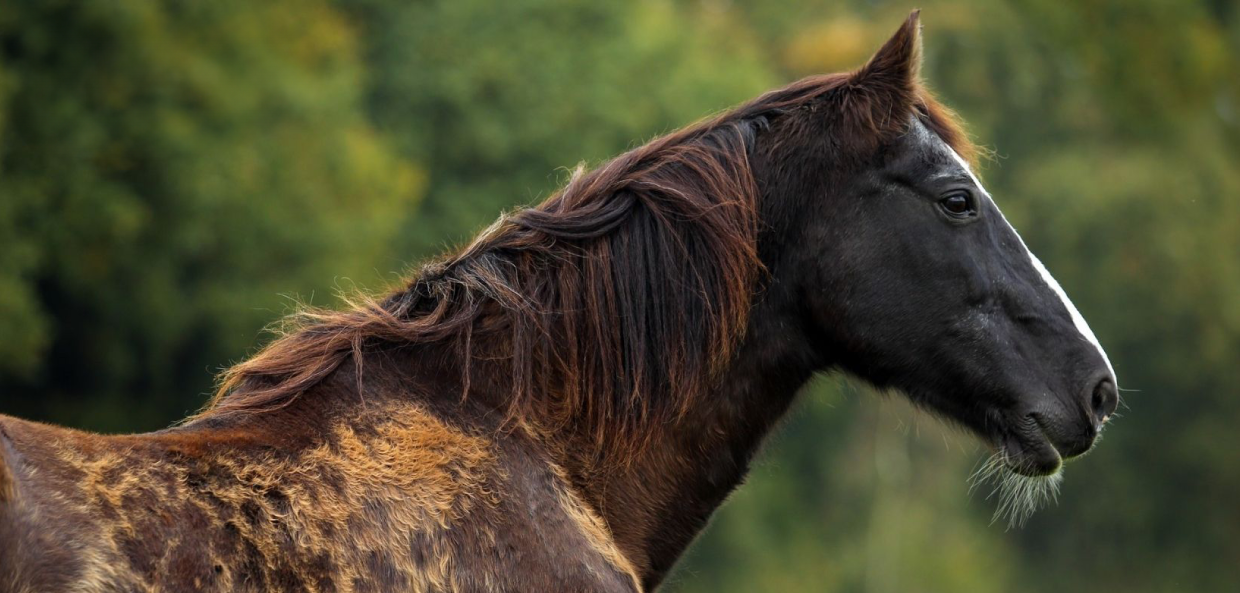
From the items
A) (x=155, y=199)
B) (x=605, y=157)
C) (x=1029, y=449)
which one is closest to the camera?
(x=1029, y=449)

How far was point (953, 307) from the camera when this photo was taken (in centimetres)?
451

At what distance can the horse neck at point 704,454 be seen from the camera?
14.2 feet

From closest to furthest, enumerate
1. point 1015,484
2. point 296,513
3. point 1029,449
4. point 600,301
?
1. point 296,513
2. point 600,301
3. point 1029,449
4. point 1015,484

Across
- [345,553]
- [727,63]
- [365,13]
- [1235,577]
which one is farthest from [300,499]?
[1235,577]

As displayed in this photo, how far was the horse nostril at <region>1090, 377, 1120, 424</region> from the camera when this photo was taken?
14.9ft

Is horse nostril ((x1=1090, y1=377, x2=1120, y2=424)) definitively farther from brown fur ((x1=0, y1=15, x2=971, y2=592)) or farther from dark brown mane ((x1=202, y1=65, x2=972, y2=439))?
dark brown mane ((x1=202, y1=65, x2=972, y2=439))

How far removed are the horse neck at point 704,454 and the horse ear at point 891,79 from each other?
0.77m

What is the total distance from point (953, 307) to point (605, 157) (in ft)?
87.9

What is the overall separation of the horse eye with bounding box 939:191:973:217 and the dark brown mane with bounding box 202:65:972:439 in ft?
2.15

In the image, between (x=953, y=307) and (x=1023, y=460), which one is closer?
(x=953, y=307)

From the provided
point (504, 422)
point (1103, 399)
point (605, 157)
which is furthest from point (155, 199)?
point (1103, 399)

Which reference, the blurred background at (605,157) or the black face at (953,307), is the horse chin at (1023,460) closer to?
the black face at (953,307)

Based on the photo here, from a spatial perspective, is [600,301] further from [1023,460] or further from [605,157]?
[605,157]

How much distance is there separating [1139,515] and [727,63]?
17.7 meters
